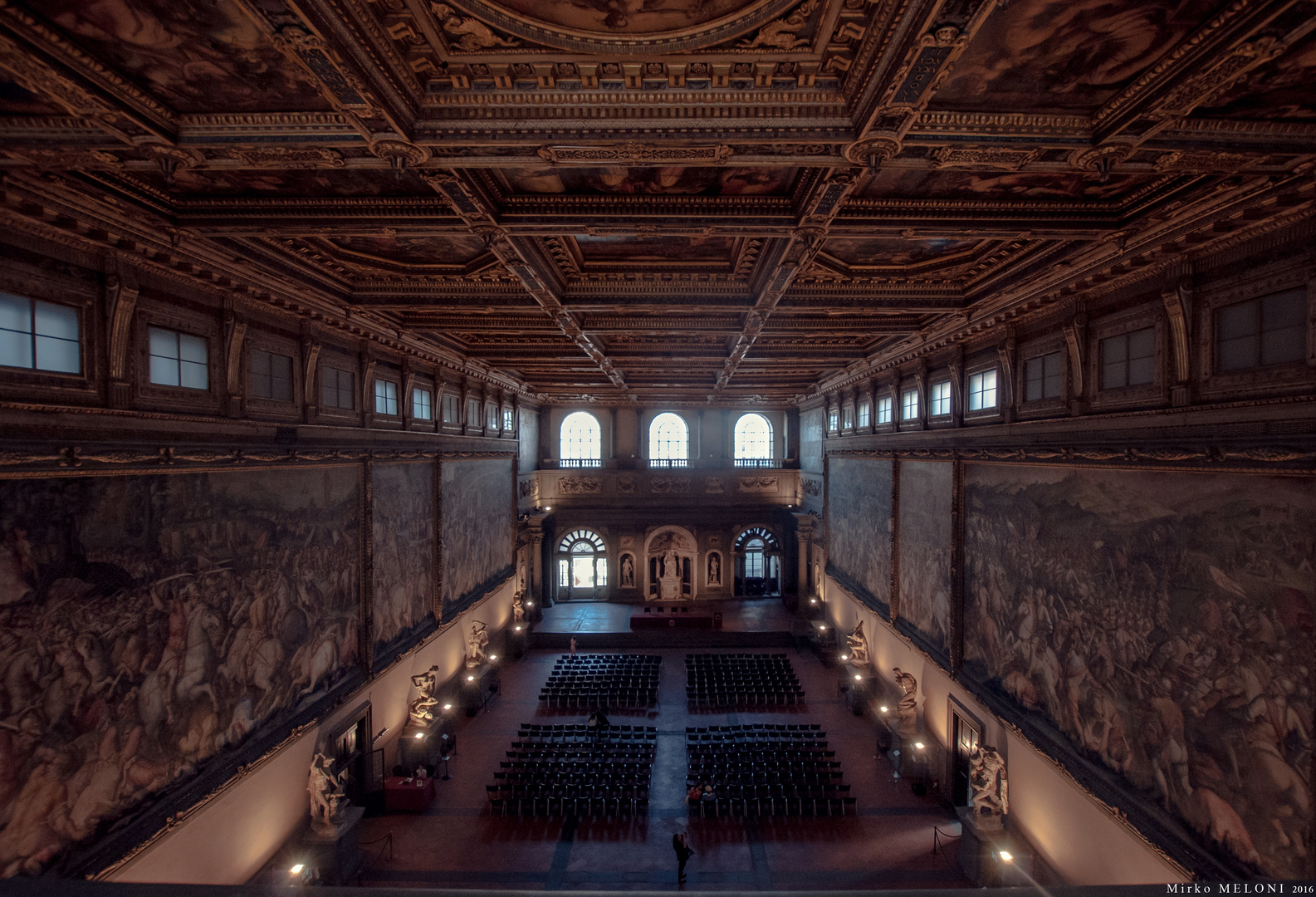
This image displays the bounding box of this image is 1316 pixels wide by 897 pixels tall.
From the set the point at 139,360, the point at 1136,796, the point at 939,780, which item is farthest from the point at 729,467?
the point at 139,360

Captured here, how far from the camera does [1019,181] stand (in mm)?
6715

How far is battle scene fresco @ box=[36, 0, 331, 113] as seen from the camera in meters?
4.13

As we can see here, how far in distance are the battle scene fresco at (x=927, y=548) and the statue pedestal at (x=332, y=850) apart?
474 inches

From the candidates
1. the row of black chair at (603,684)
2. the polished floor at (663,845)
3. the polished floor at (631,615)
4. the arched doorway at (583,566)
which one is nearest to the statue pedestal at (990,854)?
the polished floor at (663,845)

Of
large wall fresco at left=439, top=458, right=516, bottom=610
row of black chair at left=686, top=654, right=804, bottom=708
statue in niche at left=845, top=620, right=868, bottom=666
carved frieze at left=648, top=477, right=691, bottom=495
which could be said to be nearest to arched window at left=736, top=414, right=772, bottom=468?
carved frieze at left=648, top=477, right=691, bottom=495

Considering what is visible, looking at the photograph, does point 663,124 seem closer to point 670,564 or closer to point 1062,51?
point 1062,51

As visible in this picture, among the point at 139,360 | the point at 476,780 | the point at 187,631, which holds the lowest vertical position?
the point at 476,780

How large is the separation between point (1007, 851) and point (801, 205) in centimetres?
1061

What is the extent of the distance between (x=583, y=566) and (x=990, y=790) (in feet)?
68.3

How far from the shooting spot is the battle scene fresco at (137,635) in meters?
5.71

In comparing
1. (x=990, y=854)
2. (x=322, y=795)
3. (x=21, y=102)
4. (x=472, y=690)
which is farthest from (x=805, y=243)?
(x=472, y=690)

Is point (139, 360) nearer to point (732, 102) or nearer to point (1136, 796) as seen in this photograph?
point (732, 102)

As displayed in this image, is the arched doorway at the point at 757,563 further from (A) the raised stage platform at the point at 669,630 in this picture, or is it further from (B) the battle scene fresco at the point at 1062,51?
(B) the battle scene fresco at the point at 1062,51

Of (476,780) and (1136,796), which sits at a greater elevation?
(1136,796)
